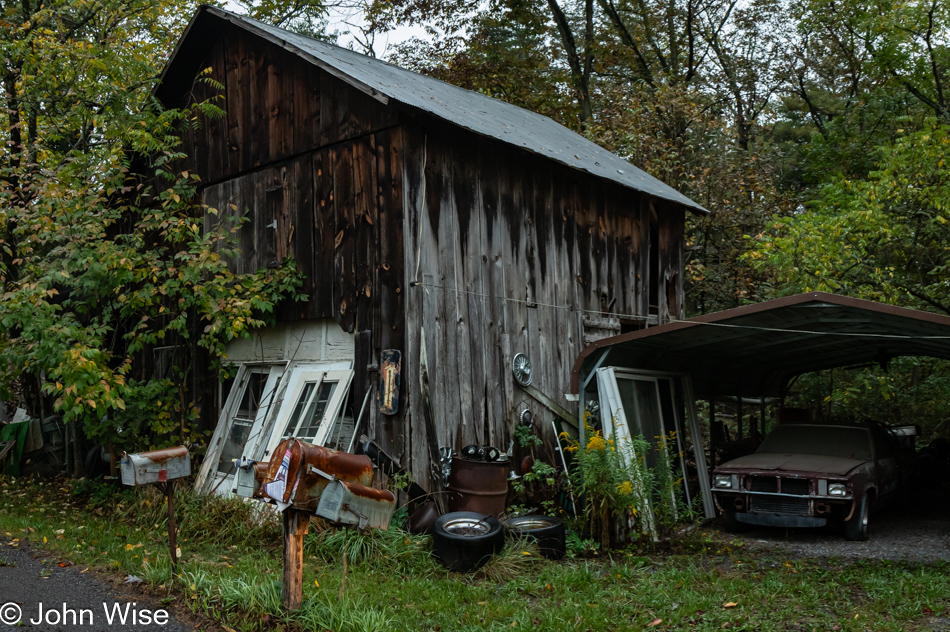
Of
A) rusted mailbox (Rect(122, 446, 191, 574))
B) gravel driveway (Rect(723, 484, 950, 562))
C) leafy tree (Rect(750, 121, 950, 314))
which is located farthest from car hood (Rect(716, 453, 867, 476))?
rusted mailbox (Rect(122, 446, 191, 574))

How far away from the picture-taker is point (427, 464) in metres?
8.35

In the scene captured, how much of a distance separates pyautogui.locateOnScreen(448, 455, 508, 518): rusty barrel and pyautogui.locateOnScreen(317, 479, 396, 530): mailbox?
119 inches

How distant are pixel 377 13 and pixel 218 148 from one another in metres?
13.7

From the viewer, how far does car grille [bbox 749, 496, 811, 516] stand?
906 centimetres

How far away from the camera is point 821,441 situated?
10383 mm

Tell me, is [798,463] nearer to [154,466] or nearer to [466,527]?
[466,527]

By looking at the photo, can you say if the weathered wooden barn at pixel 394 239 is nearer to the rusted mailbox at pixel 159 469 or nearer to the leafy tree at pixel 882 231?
the rusted mailbox at pixel 159 469

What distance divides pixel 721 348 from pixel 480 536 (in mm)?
5612

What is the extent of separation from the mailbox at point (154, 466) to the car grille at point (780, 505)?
6.82 m

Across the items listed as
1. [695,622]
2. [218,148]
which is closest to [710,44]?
[218,148]

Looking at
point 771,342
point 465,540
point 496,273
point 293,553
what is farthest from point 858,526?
point 293,553

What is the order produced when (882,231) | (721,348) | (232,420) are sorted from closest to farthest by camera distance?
(232,420) < (721,348) < (882,231)

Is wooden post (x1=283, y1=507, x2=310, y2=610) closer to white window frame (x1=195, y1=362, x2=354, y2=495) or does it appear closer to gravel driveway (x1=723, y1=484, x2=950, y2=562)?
white window frame (x1=195, y1=362, x2=354, y2=495)

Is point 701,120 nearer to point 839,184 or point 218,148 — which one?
point 839,184
